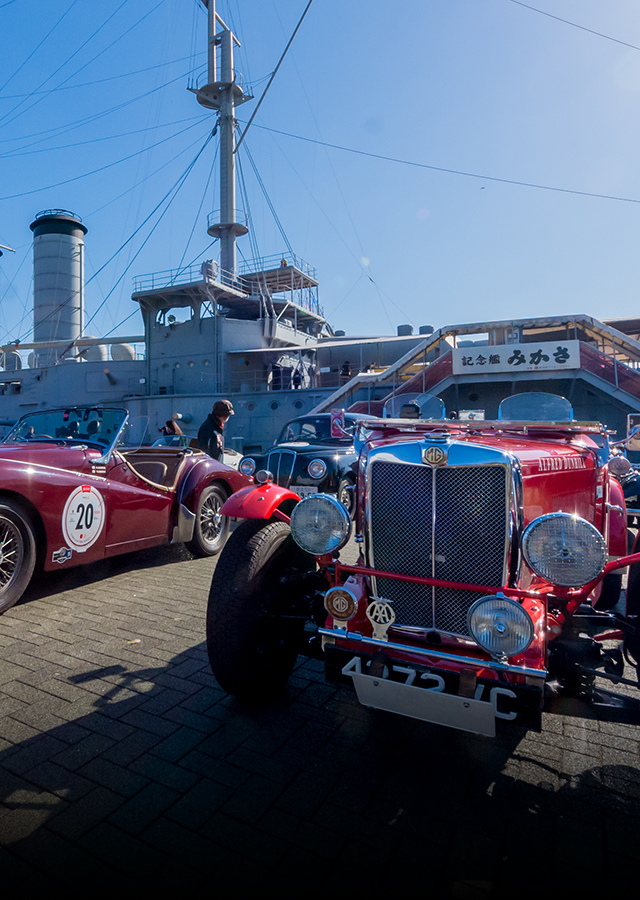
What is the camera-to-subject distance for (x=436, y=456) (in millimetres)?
2443

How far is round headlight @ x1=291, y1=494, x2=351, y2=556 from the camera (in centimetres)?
269

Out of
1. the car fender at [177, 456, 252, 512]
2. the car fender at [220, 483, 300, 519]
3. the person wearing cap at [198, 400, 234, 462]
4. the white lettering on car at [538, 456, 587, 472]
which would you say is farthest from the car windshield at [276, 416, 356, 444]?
the white lettering on car at [538, 456, 587, 472]

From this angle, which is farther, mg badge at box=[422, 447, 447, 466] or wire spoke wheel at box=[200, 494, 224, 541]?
wire spoke wheel at box=[200, 494, 224, 541]

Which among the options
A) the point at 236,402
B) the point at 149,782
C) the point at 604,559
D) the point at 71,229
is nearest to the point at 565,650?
the point at 604,559

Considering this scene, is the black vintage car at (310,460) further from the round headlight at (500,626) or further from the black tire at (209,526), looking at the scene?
the round headlight at (500,626)

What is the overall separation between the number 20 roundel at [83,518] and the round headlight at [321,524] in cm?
285

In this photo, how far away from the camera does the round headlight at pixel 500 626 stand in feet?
6.93

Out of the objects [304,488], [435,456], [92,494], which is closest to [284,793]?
[435,456]

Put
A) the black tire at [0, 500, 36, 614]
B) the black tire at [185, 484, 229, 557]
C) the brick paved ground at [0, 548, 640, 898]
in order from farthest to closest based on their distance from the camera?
the black tire at [185, 484, 229, 557], the black tire at [0, 500, 36, 614], the brick paved ground at [0, 548, 640, 898]

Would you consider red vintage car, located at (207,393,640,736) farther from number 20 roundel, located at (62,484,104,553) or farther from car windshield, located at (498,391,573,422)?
number 20 roundel, located at (62,484,104,553)

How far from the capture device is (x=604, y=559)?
2162 millimetres

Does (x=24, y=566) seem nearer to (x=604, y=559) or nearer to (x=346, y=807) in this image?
(x=346, y=807)

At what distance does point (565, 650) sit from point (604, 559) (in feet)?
1.44

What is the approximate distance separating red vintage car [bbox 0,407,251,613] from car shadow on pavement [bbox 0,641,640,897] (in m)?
1.38
